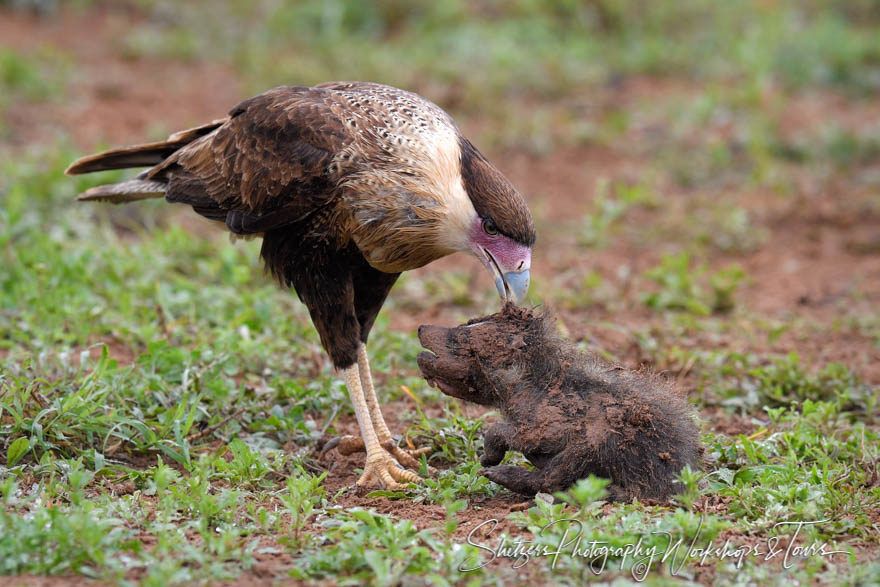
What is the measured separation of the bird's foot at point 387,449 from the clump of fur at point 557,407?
1.83ft

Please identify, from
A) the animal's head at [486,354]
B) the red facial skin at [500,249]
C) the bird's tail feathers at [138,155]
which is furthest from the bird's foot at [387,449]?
the bird's tail feathers at [138,155]

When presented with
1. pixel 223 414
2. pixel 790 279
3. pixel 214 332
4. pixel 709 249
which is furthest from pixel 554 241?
pixel 223 414

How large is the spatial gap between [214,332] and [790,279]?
408 cm

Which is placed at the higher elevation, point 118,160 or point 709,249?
point 118,160

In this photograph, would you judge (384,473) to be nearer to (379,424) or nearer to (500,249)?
(379,424)

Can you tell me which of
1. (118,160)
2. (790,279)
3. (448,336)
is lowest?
(790,279)

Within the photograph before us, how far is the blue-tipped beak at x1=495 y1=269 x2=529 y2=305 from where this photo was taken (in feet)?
13.2

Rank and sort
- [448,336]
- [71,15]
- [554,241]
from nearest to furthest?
[448,336] < [554,241] < [71,15]

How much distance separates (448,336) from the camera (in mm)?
3908

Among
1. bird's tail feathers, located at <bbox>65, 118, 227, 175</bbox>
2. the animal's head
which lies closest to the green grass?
the animal's head

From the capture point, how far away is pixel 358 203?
158 inches

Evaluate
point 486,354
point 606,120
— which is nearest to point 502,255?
point 486,354

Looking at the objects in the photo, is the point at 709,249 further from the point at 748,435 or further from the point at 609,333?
the point at 748,435

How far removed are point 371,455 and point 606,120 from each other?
623 centimetres
